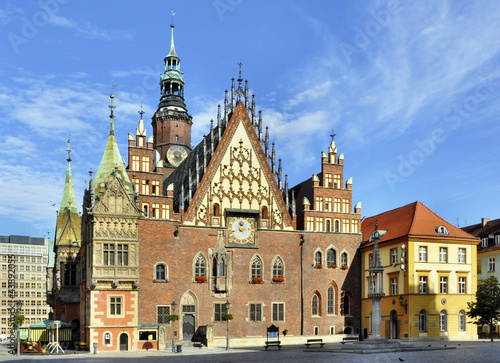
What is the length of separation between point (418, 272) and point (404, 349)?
1595 cm

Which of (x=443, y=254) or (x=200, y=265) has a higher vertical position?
(x=443, y=254)

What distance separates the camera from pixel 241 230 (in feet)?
210

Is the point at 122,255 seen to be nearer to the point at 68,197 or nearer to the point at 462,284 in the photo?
the point at 68,197

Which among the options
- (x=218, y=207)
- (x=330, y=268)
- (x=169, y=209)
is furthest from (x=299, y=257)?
(x=169, y=209)

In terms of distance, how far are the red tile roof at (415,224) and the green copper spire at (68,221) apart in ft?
113

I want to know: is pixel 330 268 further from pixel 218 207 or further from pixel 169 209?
pixel 169 209

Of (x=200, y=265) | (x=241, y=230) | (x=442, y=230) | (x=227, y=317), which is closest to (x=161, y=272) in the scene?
(x=200, y=265)

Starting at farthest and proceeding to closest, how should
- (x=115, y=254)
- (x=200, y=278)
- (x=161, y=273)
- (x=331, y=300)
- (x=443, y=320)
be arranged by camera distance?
(x=331, y=300) < (x=443, y=320) < (x=200, y=278) < (x=161, y=273) < (x=115, y=254)

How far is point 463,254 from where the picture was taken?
64.1m

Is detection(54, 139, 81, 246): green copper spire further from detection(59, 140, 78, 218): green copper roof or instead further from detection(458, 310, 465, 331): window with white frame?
detection(458, 310, 465, 331): window with white frame

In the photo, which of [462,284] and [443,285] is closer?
[443,285]

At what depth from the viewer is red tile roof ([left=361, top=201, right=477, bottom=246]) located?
205 ft

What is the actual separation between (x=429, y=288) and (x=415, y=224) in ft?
21.6

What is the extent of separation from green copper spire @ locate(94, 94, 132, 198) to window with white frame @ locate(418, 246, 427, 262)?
97.3 ft
